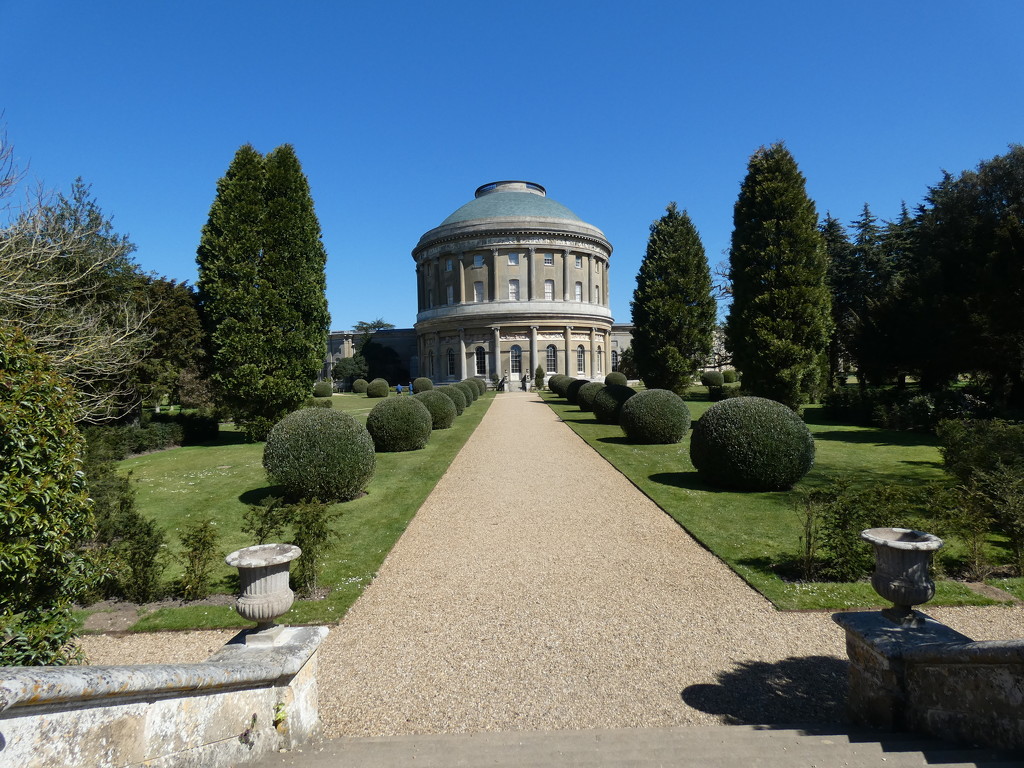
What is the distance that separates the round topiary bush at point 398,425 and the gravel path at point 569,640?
770cm

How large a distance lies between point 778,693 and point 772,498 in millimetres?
6667

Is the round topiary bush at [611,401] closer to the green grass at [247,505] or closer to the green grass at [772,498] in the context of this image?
the green grass at [772,498]

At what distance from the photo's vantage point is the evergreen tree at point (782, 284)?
2058cm

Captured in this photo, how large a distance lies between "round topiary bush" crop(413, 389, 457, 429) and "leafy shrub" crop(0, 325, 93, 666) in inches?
695

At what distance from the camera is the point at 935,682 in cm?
342

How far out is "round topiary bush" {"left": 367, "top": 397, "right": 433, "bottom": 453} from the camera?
639 inches

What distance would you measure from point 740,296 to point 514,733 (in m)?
21.3

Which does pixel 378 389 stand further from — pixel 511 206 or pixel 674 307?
pixel 674 307

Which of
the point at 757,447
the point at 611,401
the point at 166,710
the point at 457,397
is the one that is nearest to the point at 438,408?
the point at 457,397

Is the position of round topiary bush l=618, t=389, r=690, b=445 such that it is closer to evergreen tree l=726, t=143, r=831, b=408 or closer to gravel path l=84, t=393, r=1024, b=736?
evergreen tree l=726, t=143, r=831, b=408

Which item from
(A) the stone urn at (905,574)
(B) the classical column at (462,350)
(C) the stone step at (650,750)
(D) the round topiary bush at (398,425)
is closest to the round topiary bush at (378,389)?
(B) the classical column at (462,350)

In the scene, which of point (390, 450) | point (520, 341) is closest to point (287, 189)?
point (390, 450)

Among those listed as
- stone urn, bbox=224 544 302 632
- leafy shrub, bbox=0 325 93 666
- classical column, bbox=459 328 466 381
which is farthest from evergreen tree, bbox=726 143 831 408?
classical column, bbox=459 328 466 381

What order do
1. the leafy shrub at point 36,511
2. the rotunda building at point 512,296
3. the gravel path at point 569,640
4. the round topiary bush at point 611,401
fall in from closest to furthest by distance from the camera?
the leafy shrub at point 36,511, the gravel path at point 569,640, the round topiary bush at point 611,401, the rotunda building at point 512,296
